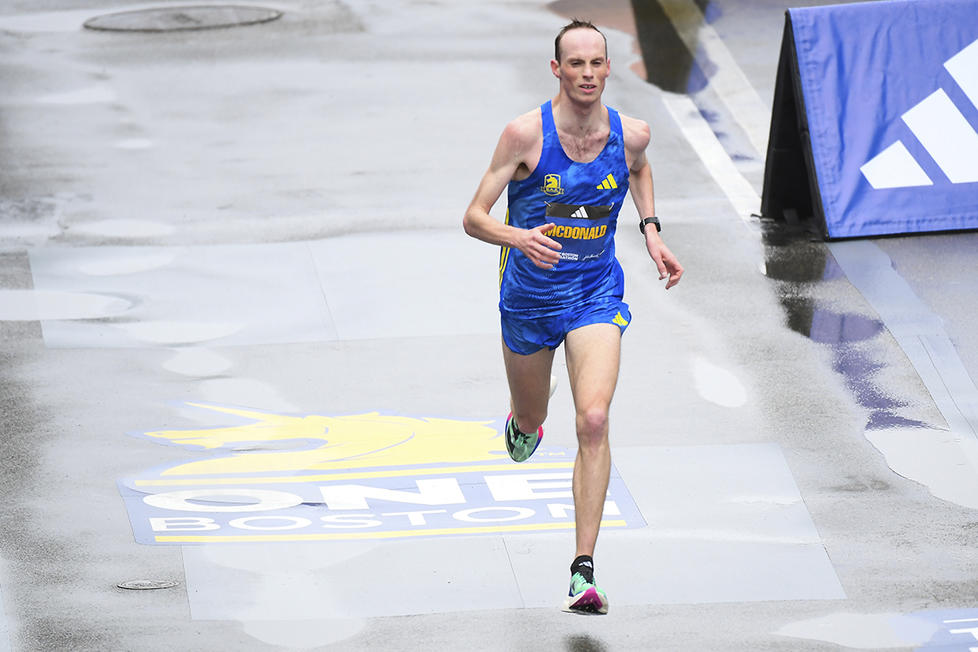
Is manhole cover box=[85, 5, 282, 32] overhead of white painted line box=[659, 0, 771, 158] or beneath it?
beneath

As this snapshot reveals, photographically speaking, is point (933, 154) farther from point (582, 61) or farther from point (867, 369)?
point (582, 61)

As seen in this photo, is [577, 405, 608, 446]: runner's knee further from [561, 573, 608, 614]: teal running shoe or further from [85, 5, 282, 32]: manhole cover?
[85, 5, 282, 32]: manhole cover

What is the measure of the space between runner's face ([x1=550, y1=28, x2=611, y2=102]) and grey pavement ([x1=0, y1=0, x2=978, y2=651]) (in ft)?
7.83

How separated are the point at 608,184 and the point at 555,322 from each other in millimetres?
692

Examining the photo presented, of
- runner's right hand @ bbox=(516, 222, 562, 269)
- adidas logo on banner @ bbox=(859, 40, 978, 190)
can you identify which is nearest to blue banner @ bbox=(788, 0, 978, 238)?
adidas logo on banner @ bbox=(859, 40, 978, 190)

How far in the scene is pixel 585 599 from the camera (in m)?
6.65

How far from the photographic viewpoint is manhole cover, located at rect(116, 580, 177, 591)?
302 inches

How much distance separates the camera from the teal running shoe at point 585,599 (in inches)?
262

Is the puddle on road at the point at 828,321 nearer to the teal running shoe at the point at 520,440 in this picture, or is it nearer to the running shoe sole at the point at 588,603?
the teal running shoe at the point at 520,440

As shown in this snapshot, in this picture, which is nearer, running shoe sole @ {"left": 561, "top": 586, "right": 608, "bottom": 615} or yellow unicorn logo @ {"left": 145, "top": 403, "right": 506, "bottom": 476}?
running shoe sole @ {"left": 561, "top": 586, "right": 608, "bottom": 615}

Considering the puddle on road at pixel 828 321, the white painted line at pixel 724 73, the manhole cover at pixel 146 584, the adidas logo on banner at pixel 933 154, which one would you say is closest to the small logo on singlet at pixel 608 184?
the manhole cover at pixel 146 584

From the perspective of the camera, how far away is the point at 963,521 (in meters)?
8.44

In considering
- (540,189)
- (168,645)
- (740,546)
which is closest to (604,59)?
(540,189)

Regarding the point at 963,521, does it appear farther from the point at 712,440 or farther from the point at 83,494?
the point at 83,494
